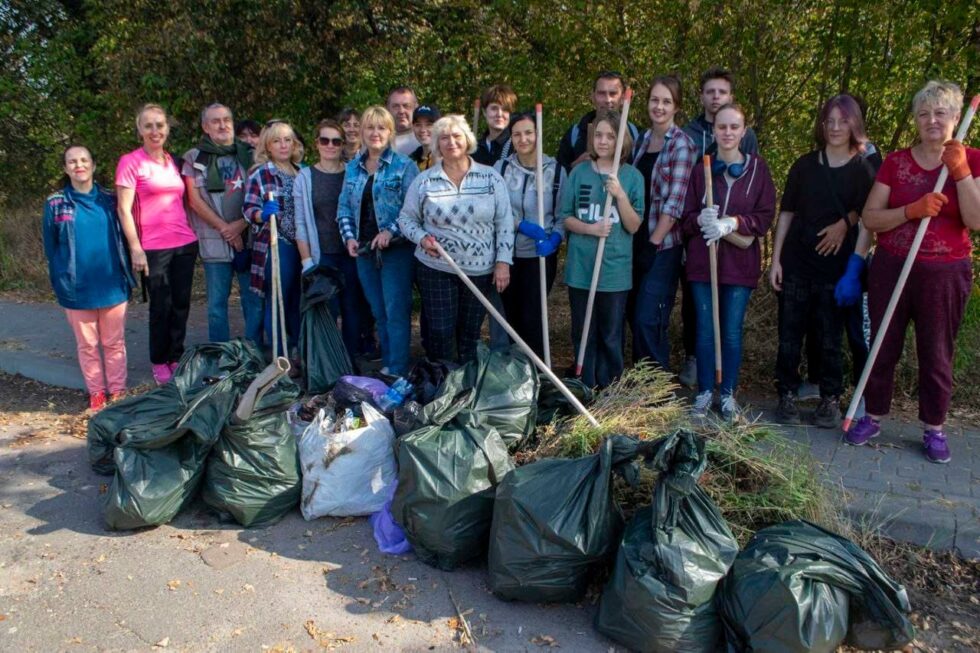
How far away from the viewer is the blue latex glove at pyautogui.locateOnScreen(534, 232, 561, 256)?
15.0ft

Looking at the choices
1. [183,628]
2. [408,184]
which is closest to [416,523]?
[183,628]

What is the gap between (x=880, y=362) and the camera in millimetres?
4238

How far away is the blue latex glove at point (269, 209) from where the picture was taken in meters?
5.09

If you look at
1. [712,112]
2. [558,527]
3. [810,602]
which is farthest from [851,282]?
[558,527]

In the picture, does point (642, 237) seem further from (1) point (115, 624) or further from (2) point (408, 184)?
(1) point (115, 624)

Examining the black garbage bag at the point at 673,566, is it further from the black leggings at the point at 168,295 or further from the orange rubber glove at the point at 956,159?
the black leggings at the point at 168,295

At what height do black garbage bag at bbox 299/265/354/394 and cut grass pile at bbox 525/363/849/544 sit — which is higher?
black garbage bag at bbox 299/265/354/394

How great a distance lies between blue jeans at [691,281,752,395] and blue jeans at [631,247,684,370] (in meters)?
0.19

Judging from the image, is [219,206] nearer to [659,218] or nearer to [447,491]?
[659,218]

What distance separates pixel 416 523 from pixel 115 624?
1.24m

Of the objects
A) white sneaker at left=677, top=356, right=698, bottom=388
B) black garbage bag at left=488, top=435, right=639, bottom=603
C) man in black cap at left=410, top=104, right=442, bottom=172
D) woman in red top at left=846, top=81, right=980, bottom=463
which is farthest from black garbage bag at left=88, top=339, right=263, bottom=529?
woman in red top at left=846, top=81, right=980, bottom=463

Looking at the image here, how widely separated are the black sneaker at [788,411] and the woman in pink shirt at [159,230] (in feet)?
13.3

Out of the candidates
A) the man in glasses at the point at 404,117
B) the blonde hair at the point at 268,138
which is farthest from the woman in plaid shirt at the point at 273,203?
the man in glasses at the point at 404,117

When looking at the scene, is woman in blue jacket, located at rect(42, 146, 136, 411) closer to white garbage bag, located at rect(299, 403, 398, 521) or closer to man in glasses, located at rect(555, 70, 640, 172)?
white garbage bag, located at rect(299, 403, 398, 521)
